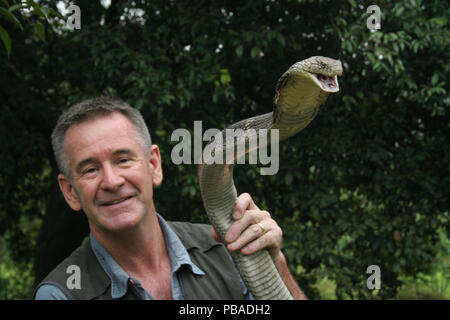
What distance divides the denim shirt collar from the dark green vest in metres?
0.02

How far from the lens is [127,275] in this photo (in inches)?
82.6

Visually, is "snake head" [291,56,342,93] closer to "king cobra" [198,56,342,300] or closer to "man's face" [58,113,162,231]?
"king cobra" [198,56,342,300]

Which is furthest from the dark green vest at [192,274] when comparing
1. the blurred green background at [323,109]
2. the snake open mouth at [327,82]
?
the blurred green background at [323,109]

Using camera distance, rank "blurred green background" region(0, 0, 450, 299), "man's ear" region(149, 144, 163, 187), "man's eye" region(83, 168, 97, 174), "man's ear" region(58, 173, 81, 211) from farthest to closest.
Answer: "blurred green background" region(0, 0, 450, 299), "man's ear" region(149, 144, 163, 187), "man's ear" region(58, 173, 81, 211), "man's eye" region(83, 168, 97, 174)

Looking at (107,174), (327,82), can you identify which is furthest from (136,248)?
(327,82)

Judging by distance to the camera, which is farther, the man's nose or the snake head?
the man's nose

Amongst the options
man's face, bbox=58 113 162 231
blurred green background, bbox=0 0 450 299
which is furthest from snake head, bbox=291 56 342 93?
blurred green background, bbox=0 0 450 299

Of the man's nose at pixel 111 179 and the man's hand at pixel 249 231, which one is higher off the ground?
the man's nose at pixel 111 179

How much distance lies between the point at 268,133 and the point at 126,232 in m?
0.81

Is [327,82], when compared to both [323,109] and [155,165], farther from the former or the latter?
[323,109]

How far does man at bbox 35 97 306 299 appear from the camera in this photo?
2.06m

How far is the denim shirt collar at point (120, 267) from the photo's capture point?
206 centimetres

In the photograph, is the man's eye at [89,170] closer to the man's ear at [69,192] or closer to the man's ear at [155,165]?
the man's ear at [69,192]
